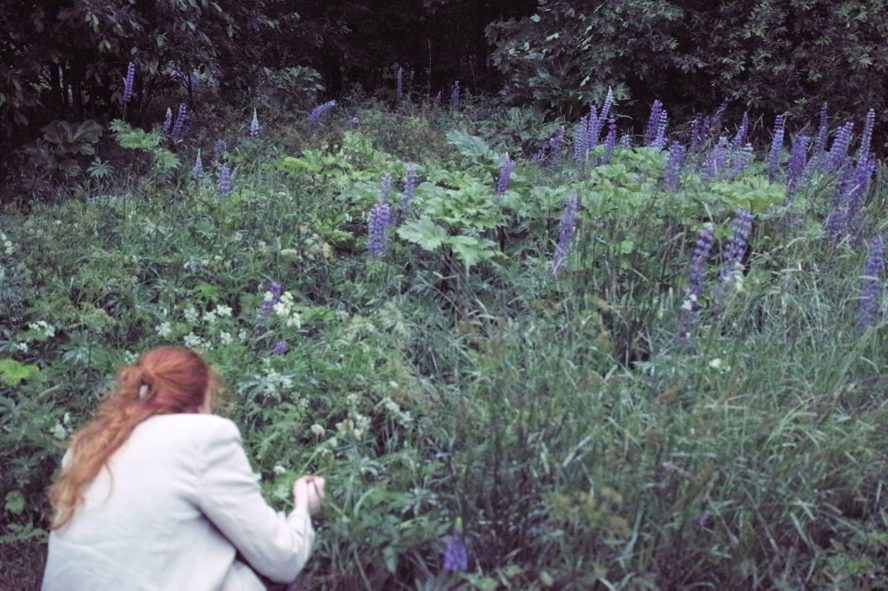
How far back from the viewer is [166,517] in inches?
113

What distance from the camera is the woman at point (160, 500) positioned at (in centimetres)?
286

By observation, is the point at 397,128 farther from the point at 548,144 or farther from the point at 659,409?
the point at 659,409

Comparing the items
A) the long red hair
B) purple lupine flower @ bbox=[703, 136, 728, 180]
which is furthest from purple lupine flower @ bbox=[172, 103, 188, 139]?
the long red hair

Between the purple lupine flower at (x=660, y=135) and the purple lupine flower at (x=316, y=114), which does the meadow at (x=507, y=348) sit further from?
the purple lupine flower at (x=316, y=114)

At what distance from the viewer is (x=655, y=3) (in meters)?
7.60

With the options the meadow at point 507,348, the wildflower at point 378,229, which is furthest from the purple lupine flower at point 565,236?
the wildflower at point 378,229

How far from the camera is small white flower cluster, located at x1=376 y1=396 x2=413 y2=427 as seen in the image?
3.86m

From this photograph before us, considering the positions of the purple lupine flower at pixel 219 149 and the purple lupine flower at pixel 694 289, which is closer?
the purple lupine flower at pixel 694 289

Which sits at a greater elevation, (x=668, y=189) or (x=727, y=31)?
(x=727, y=31)

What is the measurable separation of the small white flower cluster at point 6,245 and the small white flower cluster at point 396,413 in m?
2.39

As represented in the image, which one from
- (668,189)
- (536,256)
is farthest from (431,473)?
(668,189)

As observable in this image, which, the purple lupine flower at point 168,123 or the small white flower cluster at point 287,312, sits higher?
the purple lupine flower at point 168,123

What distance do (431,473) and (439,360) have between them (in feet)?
2.79

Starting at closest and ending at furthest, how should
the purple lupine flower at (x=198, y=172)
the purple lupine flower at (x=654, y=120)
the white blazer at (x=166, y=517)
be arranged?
the white blazer at (x=166, y=517)
the purple lupine flower at (x=198, y=172)
the purple lupine flower at (x=654, y=120)
